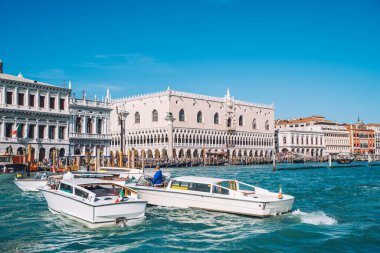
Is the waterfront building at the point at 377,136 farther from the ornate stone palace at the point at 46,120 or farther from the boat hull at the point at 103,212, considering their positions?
the boat hull at the point at 103,212

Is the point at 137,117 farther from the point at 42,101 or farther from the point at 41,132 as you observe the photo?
the point at 41,132

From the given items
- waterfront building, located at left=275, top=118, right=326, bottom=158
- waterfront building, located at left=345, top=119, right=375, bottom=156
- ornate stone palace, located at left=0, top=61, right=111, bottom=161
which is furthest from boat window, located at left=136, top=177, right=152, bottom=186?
waterfront building, located at left=345, top=119, right=375, bottom=156

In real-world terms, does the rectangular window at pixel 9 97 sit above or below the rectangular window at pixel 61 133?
above

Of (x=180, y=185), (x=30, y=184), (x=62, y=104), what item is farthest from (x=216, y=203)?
(x=62, y=104)

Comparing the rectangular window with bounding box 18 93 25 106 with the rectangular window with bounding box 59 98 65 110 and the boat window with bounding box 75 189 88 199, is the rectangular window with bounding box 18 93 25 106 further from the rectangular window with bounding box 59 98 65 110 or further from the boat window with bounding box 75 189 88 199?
the boat window with bounding box 75 189 88 199

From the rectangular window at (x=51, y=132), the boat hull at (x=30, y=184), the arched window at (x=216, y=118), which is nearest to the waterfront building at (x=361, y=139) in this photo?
the arched window at (x=216, y=118)

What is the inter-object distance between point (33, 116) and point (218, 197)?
2977 centimetres

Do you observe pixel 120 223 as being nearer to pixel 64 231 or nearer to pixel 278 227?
pixel 64 231

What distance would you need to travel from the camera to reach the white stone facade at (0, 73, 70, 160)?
3809 centimetres

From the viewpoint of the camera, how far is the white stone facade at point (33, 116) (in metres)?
38.1

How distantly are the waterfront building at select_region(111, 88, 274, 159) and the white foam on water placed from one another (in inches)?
1794

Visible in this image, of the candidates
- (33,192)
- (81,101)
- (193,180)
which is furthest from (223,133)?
(193,180)

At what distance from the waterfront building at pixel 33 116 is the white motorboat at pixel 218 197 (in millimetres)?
25301

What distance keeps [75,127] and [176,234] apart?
35.0 meters
